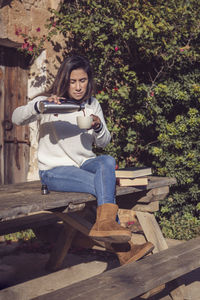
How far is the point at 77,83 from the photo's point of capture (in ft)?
9.83

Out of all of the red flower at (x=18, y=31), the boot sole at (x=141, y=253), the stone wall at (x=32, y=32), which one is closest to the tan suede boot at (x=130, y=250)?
the boot sole at (x=141, y=253)

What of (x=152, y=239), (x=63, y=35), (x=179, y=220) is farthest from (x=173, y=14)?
(x=152, y=239)

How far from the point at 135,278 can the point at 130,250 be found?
27.4 inches

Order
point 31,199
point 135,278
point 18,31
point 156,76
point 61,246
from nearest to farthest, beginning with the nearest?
point 135,278 → point 31,199 → point 61,246 → point 18,31 → point 156,76

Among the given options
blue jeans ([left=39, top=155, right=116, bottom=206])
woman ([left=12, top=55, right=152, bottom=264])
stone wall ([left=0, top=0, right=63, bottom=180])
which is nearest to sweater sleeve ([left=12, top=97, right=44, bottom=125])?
Answer: woman ([left=12, top=55, right=152, bottom=264])

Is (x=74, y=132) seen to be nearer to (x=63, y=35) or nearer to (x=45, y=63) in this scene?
(x=45, y=63)

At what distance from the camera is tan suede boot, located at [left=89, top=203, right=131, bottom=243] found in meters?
2.34

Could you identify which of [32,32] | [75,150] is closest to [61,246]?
[75,150]

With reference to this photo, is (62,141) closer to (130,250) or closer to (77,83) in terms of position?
(77,83)

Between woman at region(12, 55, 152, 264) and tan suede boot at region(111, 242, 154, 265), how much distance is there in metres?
0.02

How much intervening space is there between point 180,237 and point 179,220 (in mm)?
259

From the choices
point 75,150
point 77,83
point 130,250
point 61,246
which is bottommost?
point 61,246

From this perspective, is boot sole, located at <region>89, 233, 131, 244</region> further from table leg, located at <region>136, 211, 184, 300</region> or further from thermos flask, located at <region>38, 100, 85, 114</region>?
thermos flask, located at <region>38, 100, 85, 114</region>

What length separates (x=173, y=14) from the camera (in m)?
4.98
